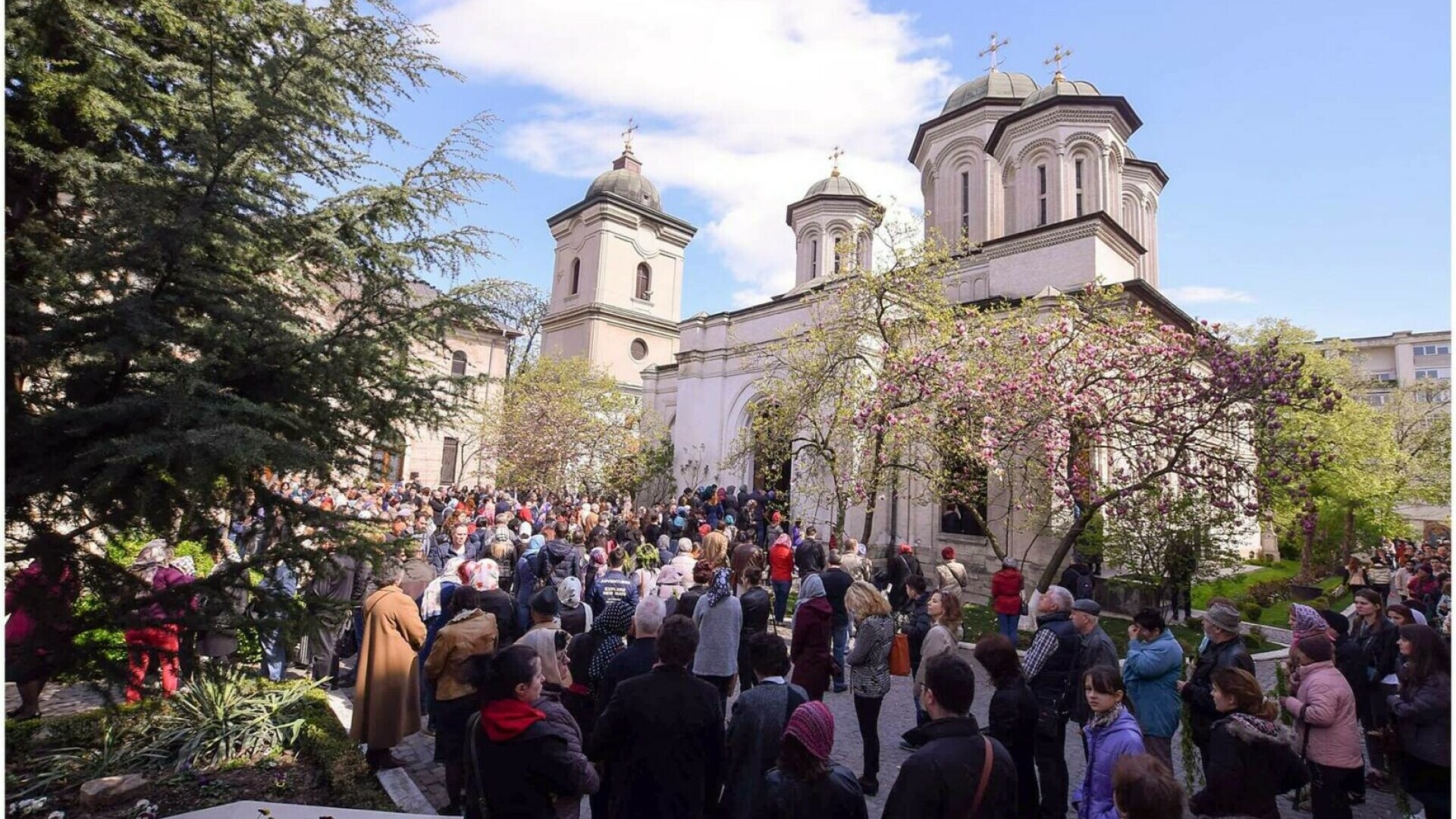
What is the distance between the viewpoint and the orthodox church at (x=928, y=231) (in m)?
19.3

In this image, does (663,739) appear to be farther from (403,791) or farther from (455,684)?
(403,791)

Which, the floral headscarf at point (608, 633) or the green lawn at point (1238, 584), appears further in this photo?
the green lawn at point (1238, 584)

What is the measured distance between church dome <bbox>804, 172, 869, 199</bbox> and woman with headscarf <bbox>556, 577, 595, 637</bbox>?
27023 mm

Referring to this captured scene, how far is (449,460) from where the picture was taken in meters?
33.4

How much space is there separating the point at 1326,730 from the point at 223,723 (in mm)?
8291

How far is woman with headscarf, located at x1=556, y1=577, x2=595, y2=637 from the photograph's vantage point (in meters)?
5.90

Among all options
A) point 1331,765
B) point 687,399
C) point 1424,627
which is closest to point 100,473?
point 1331,765

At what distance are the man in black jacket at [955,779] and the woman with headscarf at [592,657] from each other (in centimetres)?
261

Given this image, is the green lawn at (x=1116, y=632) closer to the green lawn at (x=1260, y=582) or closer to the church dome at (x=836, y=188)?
the green lawn at (x=1260, y=582)

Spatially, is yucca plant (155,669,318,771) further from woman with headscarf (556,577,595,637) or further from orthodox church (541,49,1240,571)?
orthodox church (541,49,1240,571)

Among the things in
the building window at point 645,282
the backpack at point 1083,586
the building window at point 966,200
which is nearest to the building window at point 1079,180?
the building window at point 966,200

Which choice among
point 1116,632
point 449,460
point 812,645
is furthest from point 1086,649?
point 449,460

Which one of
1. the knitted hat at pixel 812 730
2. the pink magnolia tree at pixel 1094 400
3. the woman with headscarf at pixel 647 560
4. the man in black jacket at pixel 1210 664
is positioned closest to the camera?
the knitted hat at pixel 812 730

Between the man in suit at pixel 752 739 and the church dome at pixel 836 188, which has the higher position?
the church dome at pixel 836 188
